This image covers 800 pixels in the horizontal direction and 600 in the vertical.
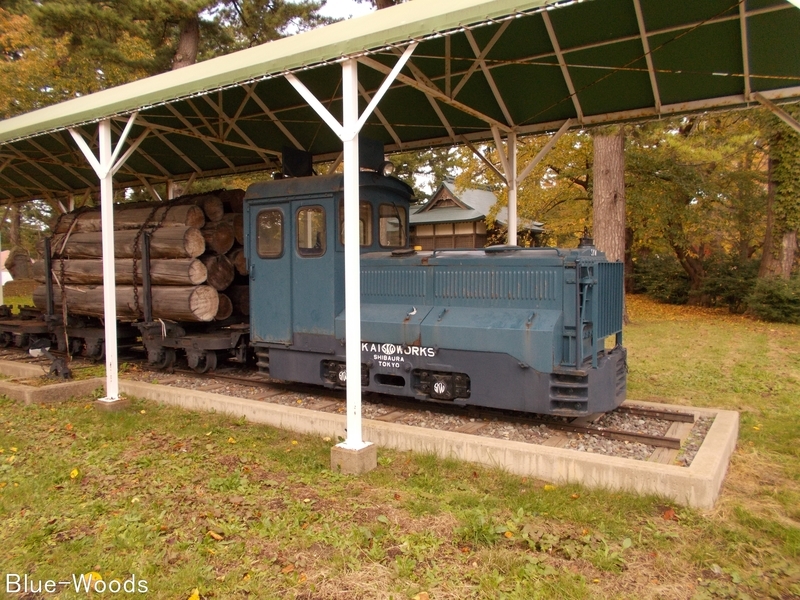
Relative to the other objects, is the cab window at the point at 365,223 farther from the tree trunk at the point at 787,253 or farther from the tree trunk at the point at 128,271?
the tree trunk at the point at 787,253

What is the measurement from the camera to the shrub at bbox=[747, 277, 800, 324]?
1673 centimetres

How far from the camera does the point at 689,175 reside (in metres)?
17.4

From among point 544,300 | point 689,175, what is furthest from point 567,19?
point 689,175

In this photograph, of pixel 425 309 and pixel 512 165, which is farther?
pixel 512 165

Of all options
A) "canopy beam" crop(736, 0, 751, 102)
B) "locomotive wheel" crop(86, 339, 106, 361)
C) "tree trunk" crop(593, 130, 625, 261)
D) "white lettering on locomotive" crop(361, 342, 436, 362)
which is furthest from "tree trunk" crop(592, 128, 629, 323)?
"locomotive wheel" crop(86, 339, 106, 361)

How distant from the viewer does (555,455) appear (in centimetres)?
470

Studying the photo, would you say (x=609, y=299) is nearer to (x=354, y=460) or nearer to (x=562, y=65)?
(x=562, y=65)

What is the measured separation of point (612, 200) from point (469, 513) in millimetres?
11861

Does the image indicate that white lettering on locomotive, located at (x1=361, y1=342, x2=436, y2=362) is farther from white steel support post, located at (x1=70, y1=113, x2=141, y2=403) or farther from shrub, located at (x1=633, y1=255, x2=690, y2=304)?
shrub, located at (x1=633, y1=255, x2=690, y2=304)

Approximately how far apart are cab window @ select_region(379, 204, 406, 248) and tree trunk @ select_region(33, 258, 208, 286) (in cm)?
313

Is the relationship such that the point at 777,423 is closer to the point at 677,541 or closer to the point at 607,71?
the point at 677,541

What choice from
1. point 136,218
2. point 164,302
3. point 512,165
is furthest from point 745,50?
point 136,218

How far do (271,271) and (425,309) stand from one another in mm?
2308

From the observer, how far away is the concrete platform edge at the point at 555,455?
14.0 ft
